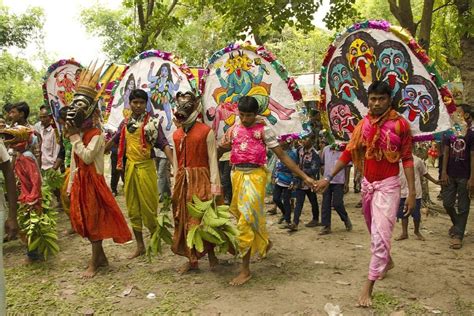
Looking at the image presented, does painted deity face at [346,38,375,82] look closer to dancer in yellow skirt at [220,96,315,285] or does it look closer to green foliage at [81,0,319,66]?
dancer in yellow skirt at [220,96,315,285]

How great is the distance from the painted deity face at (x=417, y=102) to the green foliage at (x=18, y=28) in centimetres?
1842

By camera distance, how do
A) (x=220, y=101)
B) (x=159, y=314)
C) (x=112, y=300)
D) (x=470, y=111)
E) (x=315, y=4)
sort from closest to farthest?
(x=159, y=314)
(x=112, y=300)
(x=220, y=101)
(x=470, y=111)
(x=315, y=4)

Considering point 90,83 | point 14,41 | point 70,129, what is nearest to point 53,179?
point 70,129

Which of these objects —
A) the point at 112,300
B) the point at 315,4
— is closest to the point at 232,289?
the point at 112,300

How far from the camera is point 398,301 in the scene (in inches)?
154

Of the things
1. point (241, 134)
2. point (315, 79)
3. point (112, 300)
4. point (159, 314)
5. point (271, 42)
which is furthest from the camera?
point (271, 42)

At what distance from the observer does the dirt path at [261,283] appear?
12.8 feet

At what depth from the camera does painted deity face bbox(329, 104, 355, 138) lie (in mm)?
4492

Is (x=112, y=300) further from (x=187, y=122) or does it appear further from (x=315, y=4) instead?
(x=315, y=4)

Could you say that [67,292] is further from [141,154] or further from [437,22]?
[437,22]

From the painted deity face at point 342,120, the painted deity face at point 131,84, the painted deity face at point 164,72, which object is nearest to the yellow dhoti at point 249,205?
the painted deity face at point 342,120

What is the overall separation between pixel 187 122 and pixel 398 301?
8.14ft

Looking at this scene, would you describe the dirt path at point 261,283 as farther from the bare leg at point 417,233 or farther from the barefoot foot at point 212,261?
the bare leg at point 417,233

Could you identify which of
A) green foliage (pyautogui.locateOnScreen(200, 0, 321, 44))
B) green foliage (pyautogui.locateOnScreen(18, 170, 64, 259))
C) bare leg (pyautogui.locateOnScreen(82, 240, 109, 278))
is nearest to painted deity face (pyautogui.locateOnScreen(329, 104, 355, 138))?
bare leg (pyautogui.locateOnScreen(82, 240, 109, 278))
